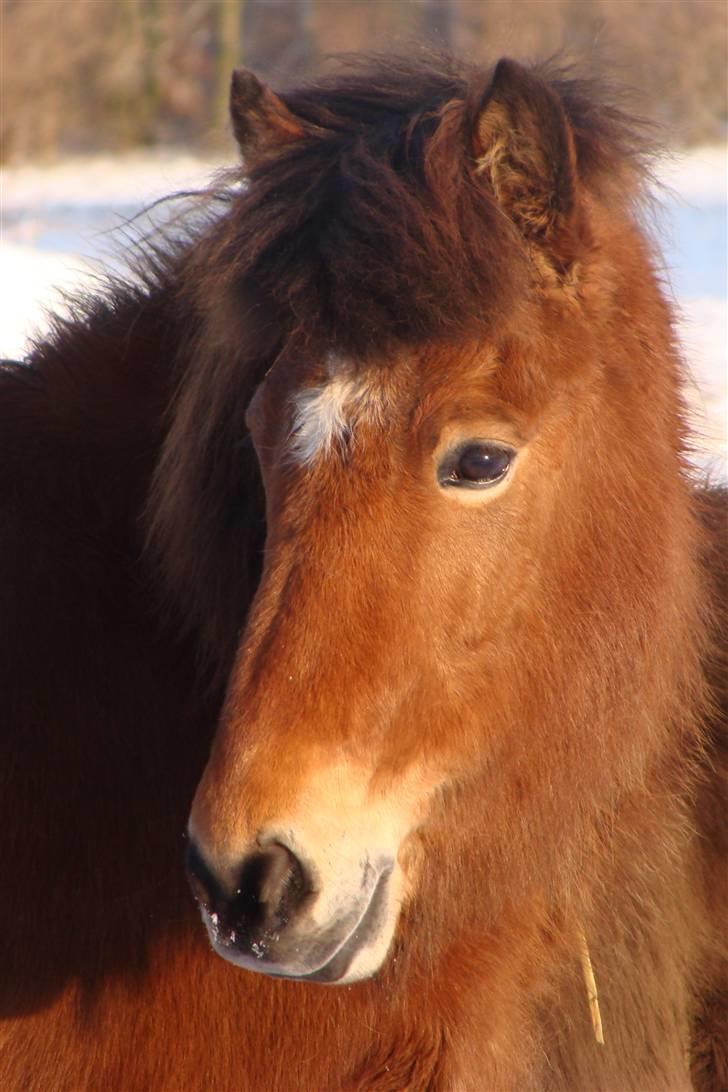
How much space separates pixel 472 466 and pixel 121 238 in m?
6.84

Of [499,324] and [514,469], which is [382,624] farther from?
[499,324]

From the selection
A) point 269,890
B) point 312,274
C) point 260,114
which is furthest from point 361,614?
point 260,114

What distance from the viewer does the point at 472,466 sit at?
1.88 metres

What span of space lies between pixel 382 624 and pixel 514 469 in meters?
0.34

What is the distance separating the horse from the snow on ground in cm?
41

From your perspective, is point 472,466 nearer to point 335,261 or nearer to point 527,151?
point 335,261

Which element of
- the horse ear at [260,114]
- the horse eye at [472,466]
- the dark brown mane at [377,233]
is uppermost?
the horse ear at [260,114]

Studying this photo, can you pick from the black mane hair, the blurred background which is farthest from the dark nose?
the blurred background

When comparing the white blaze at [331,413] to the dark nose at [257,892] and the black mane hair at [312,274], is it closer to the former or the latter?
the black mane hair at [312,274]

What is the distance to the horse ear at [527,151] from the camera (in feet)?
6.29

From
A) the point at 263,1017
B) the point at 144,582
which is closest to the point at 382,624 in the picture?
the point at 144,582

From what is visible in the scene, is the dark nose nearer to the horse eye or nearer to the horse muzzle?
the horse muzzle

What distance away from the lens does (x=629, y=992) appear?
2.78 meters

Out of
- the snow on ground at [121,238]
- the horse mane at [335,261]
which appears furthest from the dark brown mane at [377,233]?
the snow on ground at [121,238]
